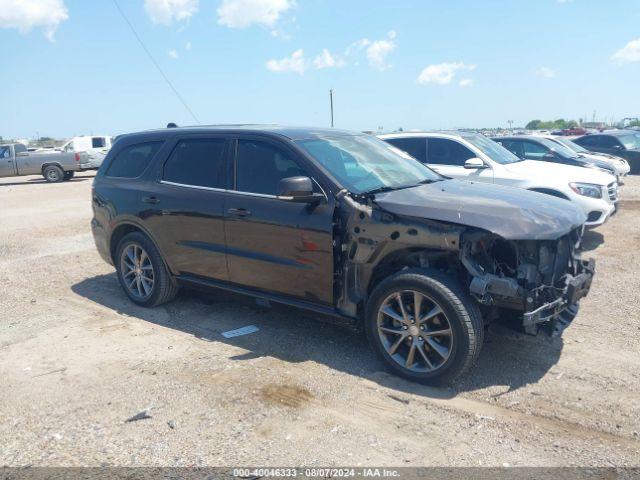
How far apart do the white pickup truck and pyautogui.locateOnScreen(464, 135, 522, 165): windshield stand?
18590 mm

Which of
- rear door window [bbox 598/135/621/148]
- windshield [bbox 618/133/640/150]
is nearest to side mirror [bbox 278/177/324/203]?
rear door window [bbox 598/135/621/148]

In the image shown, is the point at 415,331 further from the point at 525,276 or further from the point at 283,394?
the point at 283,394

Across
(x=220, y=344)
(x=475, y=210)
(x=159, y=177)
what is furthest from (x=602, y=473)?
(x=159, y=177)

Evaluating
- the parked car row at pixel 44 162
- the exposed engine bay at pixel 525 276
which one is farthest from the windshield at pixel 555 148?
the parked car row at pixel 44 162

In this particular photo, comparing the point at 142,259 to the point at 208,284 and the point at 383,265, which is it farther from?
the point at 383,265

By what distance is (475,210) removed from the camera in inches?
151

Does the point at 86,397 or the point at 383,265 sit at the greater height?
the point at 383,265

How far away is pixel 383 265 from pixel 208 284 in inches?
75.0

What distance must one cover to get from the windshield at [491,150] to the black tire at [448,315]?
5.34 meters

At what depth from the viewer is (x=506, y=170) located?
327 inches

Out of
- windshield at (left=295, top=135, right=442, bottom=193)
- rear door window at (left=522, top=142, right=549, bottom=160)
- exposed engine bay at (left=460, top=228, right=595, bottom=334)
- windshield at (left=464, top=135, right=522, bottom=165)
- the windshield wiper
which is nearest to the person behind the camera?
exposed engine bay at (left=460, top=228, right=595, bottom=334)

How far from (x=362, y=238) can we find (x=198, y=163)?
1985 mm

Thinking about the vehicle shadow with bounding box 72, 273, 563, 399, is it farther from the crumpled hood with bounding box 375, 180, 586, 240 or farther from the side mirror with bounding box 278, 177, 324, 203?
the side mirror with bounding box 278, 177, 324, 203

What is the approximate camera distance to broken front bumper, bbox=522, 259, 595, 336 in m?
3.69
